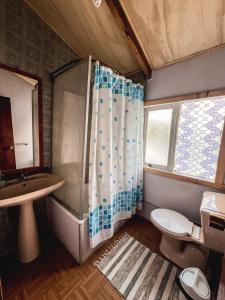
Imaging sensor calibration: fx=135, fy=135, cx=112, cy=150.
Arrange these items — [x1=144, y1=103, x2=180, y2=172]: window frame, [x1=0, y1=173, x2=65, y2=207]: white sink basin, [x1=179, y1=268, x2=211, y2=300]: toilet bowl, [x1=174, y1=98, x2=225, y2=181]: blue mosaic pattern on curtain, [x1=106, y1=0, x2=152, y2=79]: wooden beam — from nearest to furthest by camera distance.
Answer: [x1=179, y1=268, x2=211, y2=300]: toilet bowl, [x1=0, y1=173, x2=65, y2=207]: white sink basin, [x1=106, y1=0, x2=152, y2=79]: wooden beam, [x1=174, y1=98, x2=225, y2=181]: blue mosaic pattern on curtain, [x1=144, y1=103, x2=180, y2=172]: window frame

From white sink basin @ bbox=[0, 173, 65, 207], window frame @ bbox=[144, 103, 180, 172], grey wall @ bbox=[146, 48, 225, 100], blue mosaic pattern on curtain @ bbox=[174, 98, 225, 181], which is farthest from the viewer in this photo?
window frame @ bbox=[144, 103, 180, 172]

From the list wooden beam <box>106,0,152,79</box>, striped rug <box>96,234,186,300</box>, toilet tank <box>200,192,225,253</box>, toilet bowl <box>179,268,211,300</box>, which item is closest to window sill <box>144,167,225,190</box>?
toilet tank <box>200,192,225,253</box>

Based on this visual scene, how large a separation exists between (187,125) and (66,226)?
192 cm

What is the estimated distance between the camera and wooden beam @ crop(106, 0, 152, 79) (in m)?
1.23

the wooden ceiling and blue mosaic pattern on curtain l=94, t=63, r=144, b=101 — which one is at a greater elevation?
the wooden ceiling

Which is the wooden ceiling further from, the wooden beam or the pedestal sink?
the pedestal sink

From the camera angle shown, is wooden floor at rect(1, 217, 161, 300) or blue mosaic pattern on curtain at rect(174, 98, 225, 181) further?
blue mosaic pattern on curtain at rect(174, 98, 225, 181)

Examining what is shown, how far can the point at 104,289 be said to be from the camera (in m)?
1.22

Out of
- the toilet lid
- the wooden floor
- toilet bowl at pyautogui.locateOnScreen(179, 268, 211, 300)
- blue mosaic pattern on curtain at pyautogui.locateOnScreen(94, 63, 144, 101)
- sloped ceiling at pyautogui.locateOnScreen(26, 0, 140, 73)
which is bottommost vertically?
the wooden floor

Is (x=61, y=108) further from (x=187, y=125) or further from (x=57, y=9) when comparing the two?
(x=187, y=125)

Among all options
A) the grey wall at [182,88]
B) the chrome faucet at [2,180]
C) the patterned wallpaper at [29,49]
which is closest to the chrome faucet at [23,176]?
the chrome faucet at [2,180]

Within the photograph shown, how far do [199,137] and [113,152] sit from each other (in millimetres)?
1074

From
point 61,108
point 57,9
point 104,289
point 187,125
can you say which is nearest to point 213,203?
point 187,125

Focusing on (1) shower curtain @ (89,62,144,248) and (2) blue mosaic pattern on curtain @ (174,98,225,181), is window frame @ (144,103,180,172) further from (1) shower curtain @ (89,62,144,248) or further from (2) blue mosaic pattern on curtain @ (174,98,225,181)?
(1) shower curtain @ (89,62,144,248)
